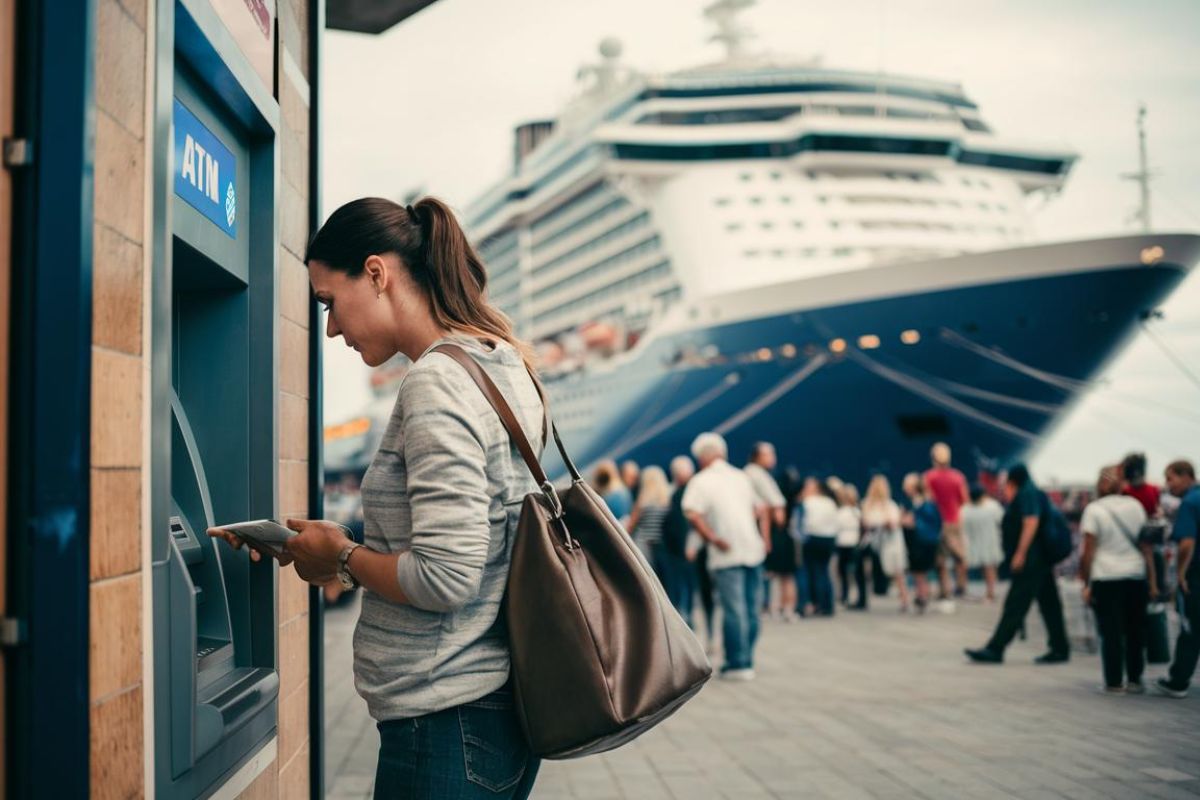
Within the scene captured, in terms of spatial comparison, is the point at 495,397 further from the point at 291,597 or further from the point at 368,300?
the point at 291,597

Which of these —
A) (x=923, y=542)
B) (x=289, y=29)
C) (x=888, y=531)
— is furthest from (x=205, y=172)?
(x=888, y=531)

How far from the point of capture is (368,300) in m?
2.00

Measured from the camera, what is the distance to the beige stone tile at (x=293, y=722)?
9.41 ft

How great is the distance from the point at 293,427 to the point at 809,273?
81.7 ft

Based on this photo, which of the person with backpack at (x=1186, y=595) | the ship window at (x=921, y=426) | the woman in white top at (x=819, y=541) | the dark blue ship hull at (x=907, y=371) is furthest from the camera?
the ship window at (x=921, y=426)

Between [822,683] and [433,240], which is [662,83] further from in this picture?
[433,240]

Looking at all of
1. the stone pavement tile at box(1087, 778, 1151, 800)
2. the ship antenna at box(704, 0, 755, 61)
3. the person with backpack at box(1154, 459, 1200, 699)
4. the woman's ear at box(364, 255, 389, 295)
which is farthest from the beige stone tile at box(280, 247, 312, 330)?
the ship antenna at box(704, 0, 755, 61)

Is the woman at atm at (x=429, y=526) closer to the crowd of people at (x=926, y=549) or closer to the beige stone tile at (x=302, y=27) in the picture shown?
the beige stone tile at (x=302, y=27)

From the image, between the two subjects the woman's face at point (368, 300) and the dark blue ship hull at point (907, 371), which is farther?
the dark blue ship hull at point (907, 371)

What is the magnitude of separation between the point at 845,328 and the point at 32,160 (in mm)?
21578

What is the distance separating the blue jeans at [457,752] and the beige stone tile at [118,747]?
1.11 ft

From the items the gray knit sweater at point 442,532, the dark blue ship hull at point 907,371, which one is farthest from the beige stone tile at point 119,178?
the dark blue ship hull at point 907,371

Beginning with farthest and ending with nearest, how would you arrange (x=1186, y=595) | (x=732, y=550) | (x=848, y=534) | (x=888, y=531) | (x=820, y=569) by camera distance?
(x=848, y=534) < (x=888, y=531) < (x=820, y=569) < (x=732, y=550) < (x=1186, y=595)

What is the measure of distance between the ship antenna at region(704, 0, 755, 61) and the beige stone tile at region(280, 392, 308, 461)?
109 feet
